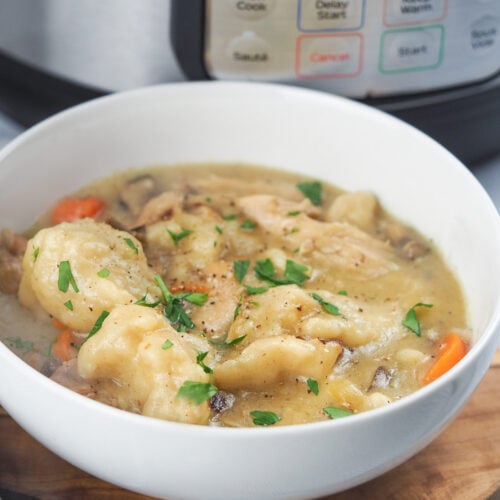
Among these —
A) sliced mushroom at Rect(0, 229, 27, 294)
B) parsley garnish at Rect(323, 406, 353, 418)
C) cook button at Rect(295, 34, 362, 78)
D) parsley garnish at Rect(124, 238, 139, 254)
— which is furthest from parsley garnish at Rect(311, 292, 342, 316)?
cook button at Rect(295, 34, 362, 78)

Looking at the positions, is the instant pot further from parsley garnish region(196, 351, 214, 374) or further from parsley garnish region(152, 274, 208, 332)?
parsley garnish region(196, 351, 214, 374)

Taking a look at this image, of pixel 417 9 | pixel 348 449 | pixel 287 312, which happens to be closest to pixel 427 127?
pixel 417 9

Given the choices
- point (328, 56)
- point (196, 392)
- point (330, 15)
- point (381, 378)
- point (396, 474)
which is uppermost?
point (330, 15)

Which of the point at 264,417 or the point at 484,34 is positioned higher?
the point at 484,34

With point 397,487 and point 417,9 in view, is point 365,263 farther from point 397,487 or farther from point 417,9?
point 417,9

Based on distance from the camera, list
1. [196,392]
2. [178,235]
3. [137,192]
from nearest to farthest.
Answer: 1. [196,392]
2. [178,235]
3. [137,192]

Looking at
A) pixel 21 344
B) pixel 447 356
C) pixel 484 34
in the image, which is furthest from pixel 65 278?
pixel 484 34

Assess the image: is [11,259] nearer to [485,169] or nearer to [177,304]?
[177,304]
